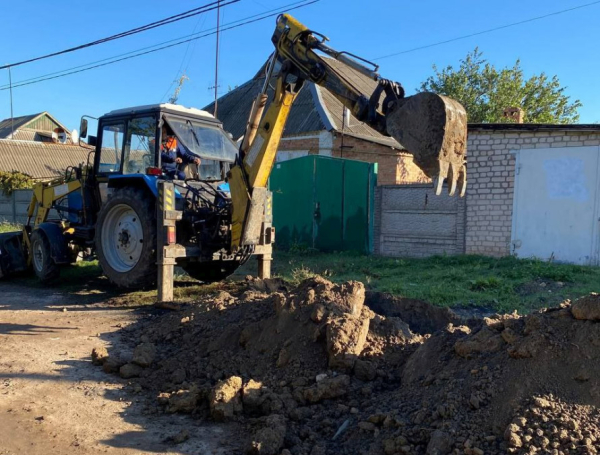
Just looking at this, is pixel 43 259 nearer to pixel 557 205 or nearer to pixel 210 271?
pixel 210 271

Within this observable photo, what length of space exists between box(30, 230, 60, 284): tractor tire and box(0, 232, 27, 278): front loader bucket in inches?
27.5

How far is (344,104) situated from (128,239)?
3.94 m

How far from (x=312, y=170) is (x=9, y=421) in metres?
11.2

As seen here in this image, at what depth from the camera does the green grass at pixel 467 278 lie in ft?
25.5

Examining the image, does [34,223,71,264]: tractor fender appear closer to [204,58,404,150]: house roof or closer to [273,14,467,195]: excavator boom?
[273,14,467,195]: excavator boom

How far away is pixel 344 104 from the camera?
18.8ft

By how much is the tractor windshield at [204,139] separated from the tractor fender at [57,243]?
2.86 metres

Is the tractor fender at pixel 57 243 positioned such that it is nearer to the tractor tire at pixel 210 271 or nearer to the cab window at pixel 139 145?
the cab window at pixel 139 145

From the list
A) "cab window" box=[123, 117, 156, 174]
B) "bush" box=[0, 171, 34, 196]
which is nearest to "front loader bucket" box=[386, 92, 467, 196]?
"cab window" box=[123, 117, 156, 174]

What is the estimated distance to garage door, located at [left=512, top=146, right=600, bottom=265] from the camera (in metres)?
10.9

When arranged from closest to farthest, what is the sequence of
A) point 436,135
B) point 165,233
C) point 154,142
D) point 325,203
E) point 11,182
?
point 436,135 → point 165,233 → point 154,142 → point 325,203 → point 11,182

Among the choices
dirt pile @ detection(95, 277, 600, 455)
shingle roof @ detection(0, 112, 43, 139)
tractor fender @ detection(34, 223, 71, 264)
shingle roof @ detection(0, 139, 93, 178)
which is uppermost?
shingle roof @ detection(0, 112, 43, 139)

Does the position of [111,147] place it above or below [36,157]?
below

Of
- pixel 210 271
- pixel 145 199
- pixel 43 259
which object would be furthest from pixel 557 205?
pixel 43 259
